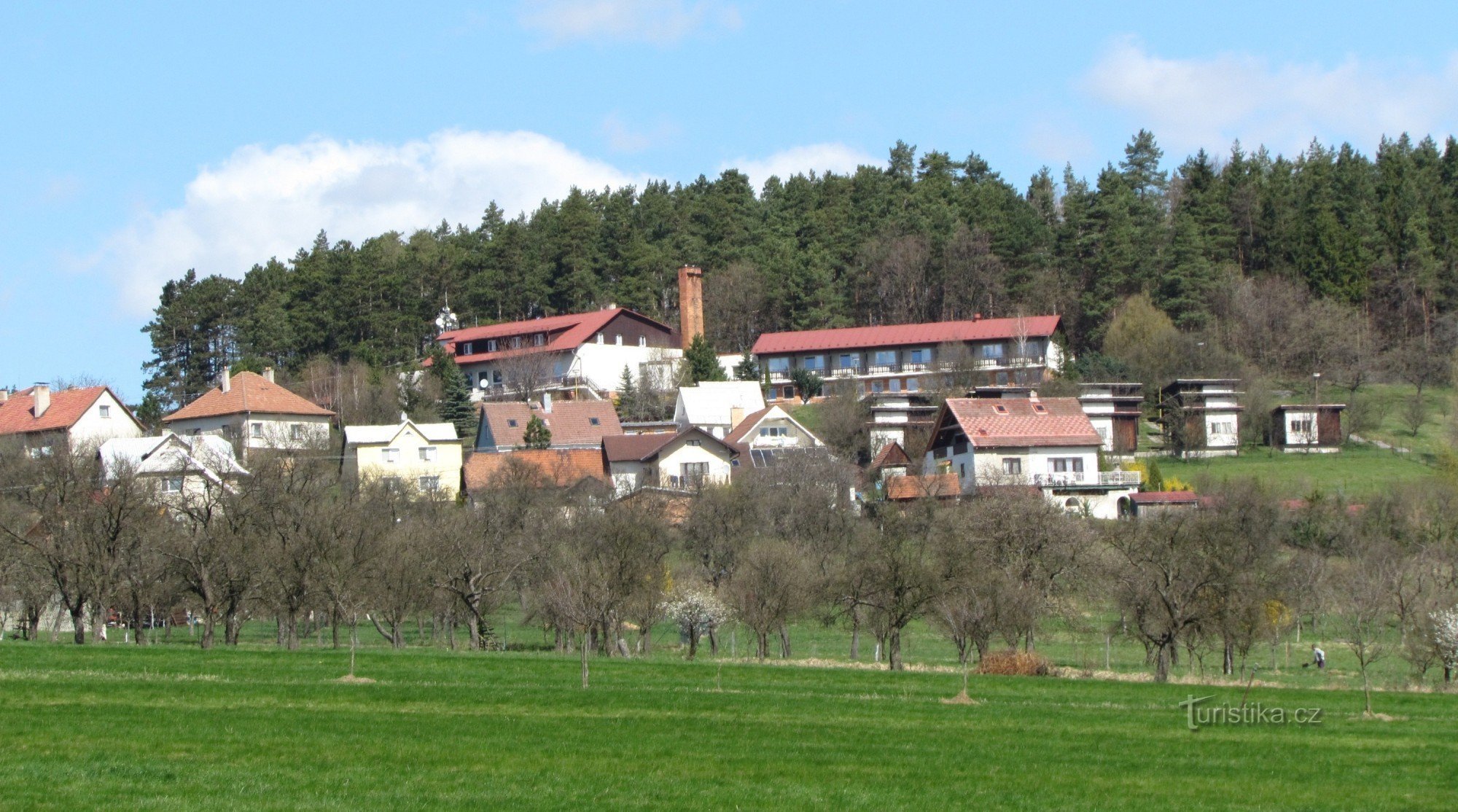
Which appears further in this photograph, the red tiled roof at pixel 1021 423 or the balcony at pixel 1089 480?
the red tiled roof at pixel 1021 423

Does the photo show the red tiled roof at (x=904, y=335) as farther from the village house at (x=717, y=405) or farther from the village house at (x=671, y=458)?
the village house at (x=671, y=458)

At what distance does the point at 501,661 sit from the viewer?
112 ft

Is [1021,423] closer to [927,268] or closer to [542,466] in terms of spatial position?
[542,466]

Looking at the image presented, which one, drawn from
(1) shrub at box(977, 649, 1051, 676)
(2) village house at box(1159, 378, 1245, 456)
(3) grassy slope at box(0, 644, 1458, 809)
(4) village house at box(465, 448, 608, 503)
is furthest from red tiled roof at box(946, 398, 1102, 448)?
(3) grassy slope at box(0, 644, 1458, 809)

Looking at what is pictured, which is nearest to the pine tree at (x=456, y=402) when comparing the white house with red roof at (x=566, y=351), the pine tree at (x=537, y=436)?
the white house with red roof at (x=566, y=351)

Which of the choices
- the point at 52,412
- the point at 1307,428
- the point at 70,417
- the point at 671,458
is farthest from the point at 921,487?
the point at 52,412

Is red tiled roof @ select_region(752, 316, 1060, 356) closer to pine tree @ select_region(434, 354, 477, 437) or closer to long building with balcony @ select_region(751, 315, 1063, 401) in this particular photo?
long building with balcony @ select_region(751, 315, 1063, 401)

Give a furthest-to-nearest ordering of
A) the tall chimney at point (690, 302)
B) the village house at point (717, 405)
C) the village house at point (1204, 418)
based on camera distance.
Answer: the tall chimney at point (690, 302)
the village house at point (717, 405)
the village house at point (1204, 418)

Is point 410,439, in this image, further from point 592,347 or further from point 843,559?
point 843,559

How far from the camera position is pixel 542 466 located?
73.9 meters

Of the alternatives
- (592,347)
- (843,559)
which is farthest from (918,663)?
(592,347)

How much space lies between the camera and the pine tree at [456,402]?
305 feet

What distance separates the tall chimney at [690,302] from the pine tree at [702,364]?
20.2ft

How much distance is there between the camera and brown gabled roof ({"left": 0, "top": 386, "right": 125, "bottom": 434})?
268 feet
